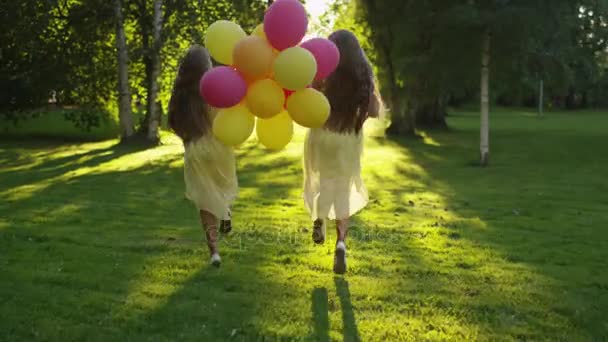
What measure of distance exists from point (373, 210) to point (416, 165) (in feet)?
22.2

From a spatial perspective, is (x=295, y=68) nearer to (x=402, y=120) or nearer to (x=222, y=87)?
(x=222, y=87)

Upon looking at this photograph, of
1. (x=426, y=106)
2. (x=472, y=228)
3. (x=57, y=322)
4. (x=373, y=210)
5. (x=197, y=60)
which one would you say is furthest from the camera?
(x=426, y=106)

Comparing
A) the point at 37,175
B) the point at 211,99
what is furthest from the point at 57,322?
the point at 37,175

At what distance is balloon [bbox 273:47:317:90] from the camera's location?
16.2ft

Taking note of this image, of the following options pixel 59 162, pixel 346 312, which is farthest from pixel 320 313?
pixel 59 162

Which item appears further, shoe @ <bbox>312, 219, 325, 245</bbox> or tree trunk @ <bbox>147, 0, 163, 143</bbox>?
tree trunk @ <bbox>147, 0, 163, 143</bbox>

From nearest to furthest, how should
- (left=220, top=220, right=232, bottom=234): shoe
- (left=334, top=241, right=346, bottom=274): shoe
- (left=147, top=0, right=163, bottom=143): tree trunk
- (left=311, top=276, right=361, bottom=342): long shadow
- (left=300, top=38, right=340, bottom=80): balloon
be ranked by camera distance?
(left=311, top=276, right=361, bottom=342): long shadow < (left=300, top=38, right=340, bottom=80): balloon < (left=334, top=241, right=346, bottom=274): shoe < (left=220, top=220, right=232, bottom=234): shoe < (left=147, top=0, right=163, bottom=143): tree trunk

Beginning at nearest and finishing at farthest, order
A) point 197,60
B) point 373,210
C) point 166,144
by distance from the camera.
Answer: point 197,60, point 373,210, point 166,144

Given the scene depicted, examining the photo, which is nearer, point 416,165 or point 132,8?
point 416,165

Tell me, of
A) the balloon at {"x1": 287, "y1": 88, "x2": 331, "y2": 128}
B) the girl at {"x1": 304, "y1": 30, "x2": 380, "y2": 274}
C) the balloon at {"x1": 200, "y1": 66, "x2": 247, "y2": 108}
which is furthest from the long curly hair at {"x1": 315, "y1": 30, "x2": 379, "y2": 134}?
the balloon at {"x1": 200, "y1": 66, "x2": 247, "y2": 108}

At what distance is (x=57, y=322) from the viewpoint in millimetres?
4344

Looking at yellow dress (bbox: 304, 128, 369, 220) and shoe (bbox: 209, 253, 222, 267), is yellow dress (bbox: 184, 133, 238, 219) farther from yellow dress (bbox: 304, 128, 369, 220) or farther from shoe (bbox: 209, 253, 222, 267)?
yellow dress (bbox: 304, 128, 369, 220)

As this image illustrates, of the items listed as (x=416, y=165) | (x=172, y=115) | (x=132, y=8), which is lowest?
(x=416, y=165)

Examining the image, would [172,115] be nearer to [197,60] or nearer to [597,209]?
[197,60]
